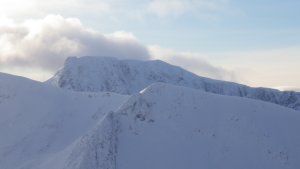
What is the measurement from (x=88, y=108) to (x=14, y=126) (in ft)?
28.4

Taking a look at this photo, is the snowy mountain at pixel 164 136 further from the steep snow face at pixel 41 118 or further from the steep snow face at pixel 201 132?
the steep snow face at pixel 41 118

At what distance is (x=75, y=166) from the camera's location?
3791 centimetres

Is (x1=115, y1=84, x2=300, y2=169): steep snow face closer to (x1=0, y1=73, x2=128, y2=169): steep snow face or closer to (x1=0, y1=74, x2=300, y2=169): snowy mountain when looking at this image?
(x1=0, y1=74, x2=300, y2=169): snowy mountain

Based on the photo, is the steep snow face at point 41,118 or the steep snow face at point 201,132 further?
the steep snow face at point 41,118

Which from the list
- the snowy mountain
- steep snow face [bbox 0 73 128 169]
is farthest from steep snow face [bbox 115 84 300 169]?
steep snow face [bbox 0 73 128 169]

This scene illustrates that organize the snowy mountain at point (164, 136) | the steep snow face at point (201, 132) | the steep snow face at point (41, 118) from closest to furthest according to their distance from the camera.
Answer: the snowy mountain at point (164, 136) → the steep snow face at point (201, 132) → the steep snow face at point (41, 118)

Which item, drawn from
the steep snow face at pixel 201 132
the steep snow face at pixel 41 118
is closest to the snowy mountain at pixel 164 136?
the steep snow face at pixel 201 132

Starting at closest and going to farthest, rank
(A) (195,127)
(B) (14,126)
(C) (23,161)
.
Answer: (A) (195,127), (C) (23,161), (B) (14,126)

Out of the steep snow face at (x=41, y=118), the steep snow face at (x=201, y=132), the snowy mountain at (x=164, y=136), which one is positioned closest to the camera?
the snowy mountain at (x=164, y=136)

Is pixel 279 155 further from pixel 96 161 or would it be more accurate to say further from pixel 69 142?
pixel 69 142

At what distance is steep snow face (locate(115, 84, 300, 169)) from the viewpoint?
40.4 m

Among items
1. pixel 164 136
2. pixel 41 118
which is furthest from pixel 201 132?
pixel 41 118

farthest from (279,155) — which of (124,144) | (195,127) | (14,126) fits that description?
(14,126)

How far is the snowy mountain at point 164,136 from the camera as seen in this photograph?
4016 centimetres
